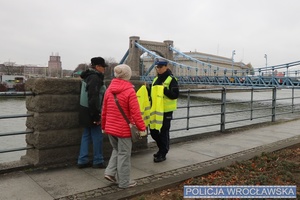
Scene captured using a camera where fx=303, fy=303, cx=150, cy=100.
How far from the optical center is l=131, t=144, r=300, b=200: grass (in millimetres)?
3180

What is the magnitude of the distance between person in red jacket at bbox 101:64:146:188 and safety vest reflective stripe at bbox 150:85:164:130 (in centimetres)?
79

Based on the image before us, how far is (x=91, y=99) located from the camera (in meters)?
3.66

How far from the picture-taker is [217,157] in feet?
15.0

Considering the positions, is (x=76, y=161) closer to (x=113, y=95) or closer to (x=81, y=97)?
(x=81, y=97)

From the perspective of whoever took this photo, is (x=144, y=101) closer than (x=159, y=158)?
Yes

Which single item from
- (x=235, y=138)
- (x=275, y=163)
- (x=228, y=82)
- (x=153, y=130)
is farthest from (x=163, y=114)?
(x=228, y=82)

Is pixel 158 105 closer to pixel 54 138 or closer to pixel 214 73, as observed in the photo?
pixel 54 138

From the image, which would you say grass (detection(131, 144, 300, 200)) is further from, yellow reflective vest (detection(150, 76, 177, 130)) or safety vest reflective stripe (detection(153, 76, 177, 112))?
safety vest reflective stripe (detection(153, 76, 177, 112))

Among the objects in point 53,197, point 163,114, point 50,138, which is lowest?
point 53,197

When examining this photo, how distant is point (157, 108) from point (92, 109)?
87 cm

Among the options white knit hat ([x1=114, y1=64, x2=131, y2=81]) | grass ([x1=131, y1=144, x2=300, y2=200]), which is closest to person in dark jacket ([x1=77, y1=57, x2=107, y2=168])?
white knit hat ([x1=114, y1=64, x2=131, y2=81])

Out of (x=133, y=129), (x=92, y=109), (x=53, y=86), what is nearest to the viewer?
(x=133, y=129)

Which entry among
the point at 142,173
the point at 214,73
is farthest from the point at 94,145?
the point at 214,73

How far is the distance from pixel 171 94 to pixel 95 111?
3.41 feet
